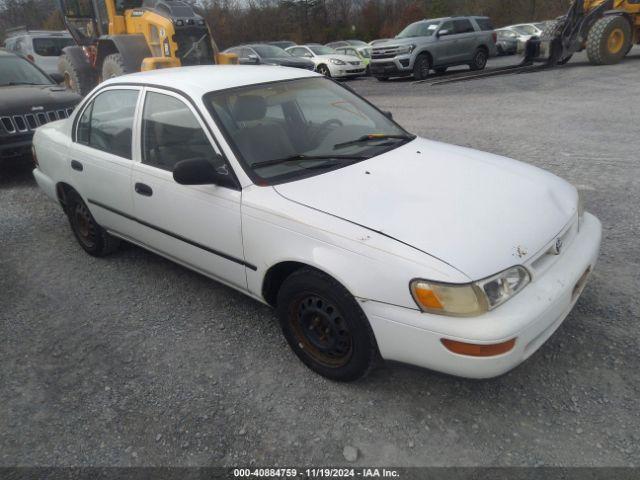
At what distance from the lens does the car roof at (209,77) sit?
3203mm

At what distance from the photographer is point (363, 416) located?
2.51 meters

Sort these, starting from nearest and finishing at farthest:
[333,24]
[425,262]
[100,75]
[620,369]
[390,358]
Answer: [425,262]
[390,358]
[620,369]
[100,75]
[333,24]

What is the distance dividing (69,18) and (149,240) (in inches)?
402

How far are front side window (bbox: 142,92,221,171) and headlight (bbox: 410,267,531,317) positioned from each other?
1533mm

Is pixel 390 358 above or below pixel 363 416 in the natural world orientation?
above

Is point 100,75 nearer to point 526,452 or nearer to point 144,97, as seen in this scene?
point 144,97

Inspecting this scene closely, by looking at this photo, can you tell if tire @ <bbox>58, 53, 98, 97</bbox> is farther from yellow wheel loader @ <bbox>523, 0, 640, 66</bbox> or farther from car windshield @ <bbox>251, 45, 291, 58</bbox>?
yellow wheel loader @ <bbox>523, 0, 640, 66</bbox>

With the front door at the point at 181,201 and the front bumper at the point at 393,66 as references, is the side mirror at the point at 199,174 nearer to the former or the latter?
the front door at the point at 181,201

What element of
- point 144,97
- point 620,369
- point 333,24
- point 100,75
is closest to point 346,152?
point 144,97

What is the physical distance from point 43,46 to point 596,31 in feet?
54.2

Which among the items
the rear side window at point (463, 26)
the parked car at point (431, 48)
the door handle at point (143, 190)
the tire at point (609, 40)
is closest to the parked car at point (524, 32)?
the parked car at point (431, 48)

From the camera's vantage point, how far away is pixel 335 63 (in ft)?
60.4

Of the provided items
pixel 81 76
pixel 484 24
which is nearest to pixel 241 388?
pixel 81 76

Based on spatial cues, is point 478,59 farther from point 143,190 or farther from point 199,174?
point 199,174
